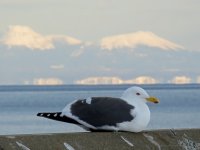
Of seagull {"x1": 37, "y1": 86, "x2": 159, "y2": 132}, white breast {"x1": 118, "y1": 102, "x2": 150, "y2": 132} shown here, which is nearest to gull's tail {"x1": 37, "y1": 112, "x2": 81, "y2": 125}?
seagull {"x1": 37, "y1": 86, "x2": 159, "y2": 132}

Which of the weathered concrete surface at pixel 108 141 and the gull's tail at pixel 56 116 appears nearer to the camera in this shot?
the weathered concrete surface at pixel 108 141

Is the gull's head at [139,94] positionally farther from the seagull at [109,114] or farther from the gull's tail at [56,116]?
the gull's tail at [56,116]

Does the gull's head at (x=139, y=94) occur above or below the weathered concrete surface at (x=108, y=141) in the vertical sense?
above

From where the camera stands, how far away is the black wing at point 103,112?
32.7 ft

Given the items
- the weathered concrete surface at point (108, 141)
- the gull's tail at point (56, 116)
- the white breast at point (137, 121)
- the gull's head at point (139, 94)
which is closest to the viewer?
the weathered concrete surface at point (108, 141)

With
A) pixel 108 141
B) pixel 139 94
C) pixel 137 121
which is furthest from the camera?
pixel 139 94

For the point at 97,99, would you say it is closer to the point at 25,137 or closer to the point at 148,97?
the point at 148,97

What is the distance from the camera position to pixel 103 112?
10.0 metres

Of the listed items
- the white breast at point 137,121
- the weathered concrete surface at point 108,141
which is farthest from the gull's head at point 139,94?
the weathered concrete surface at point 108,141

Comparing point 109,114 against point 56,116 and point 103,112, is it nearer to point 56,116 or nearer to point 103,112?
point 103,112

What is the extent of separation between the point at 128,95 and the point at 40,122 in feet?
110

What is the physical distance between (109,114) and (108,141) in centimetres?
91

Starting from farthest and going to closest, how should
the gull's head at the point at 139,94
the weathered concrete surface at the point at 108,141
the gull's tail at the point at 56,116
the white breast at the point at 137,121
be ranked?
1. the gull's head at the point at 139,94
2. the gull's tail at the point at 56,116
3. the white breast at the point at 137,121
4. the weathered concrete surface at the point at 108,141

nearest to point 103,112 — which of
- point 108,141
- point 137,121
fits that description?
point 137,121
